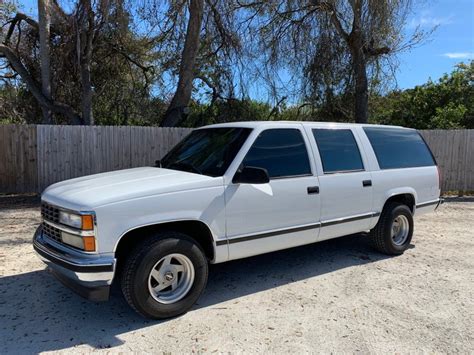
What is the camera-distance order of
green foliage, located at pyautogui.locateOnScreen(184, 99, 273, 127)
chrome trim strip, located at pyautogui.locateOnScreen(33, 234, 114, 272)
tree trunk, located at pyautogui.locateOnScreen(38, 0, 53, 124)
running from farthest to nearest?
green foliage, located at pyautogui.locateOnScreen(184, 99, 273, 127), tree trunk, located at pyautogui.locateOnScreen(38, 0, 53, 124), chrome trim strip, located at pyautogui.locateOnScreen(33, 234, 114, 272)

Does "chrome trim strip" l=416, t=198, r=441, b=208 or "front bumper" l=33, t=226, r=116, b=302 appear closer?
"front bumper" l=33, t=226, r=116, b=302

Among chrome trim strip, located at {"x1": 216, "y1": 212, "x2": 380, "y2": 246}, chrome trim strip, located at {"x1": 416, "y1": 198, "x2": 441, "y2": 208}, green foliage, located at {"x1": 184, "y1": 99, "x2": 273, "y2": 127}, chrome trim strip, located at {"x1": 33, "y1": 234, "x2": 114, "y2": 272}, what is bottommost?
chrome trim strip, located at {"x1": 33, "y1": 234, "x2": 114, "y2": 272}

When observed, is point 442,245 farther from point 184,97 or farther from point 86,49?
point 86,49

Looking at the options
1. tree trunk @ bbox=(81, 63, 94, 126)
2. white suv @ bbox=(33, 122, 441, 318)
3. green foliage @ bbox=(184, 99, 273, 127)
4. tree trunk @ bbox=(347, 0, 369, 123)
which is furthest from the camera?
green foliage @ bbox=(184, 99, 273, 127)

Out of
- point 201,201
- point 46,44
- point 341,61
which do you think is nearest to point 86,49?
point 46,44

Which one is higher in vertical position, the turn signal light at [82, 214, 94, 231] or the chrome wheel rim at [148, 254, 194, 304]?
the turn signal light at [82, 214, 94, 231]

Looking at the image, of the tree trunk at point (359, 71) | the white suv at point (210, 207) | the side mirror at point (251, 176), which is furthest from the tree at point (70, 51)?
the side mirror at point (251, 176)

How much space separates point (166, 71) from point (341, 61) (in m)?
6.35

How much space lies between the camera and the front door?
4414 millimetres

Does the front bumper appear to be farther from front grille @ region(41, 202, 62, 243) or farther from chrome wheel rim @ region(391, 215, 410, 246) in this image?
chrome wheel rim @ region(391, 215, 410, 246)

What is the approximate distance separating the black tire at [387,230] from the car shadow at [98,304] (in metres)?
0.19

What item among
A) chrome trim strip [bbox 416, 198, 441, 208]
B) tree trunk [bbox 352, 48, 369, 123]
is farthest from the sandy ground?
tree trunk [bbox 352, 48, 369, 123]

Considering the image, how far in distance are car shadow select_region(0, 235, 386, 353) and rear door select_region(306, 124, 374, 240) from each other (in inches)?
27.0

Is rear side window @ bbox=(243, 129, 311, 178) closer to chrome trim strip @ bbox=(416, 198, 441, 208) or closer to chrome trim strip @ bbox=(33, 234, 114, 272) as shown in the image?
chrome trim strip @ bbox=(33, 234, 114, 272)
